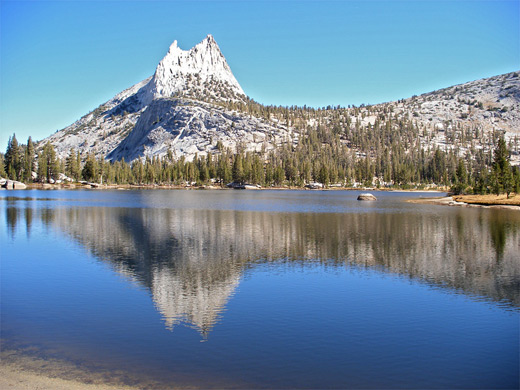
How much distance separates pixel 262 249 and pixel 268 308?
1629 centimetres

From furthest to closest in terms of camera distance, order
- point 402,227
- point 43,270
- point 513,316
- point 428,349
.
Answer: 1. point 402,227
2. point 43,270
3. point 513,316
4. point 428,349

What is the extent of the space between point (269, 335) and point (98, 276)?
15095 mm

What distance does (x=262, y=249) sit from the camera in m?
37.1

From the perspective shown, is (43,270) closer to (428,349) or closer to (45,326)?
(45,326)

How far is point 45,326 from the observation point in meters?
18.0

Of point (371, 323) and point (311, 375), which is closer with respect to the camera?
point (311, 375)

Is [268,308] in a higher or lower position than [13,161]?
lower

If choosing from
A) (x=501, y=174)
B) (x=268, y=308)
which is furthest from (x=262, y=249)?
(x=501, y=174)

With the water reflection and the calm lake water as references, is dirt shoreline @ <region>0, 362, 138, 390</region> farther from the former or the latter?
the water reflection

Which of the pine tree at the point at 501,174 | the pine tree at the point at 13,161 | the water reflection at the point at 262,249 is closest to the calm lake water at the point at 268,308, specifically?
the water reflection at the point at 262,249

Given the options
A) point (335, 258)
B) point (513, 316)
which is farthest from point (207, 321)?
point (335, 258)

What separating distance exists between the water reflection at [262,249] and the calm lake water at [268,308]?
0.66ft

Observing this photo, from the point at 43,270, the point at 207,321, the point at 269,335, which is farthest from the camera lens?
the point at 43,270

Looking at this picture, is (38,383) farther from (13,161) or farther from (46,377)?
(13,161)
